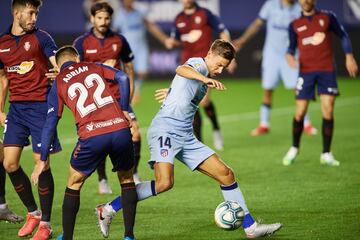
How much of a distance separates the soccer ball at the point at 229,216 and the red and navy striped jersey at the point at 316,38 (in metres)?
5.11

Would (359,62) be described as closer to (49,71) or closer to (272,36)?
(272,36)

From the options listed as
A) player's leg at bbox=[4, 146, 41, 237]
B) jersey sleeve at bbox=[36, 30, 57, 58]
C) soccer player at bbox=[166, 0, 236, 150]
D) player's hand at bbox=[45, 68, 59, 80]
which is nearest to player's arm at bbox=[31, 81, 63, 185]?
player's hand at bbox=[45, 68, 59, 80]

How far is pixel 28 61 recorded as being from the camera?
888 centimetres

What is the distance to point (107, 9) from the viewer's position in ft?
33.8

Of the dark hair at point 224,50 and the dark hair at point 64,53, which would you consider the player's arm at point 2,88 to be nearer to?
the dark hair at point 64,53

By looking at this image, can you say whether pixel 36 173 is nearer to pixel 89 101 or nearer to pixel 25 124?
pixel 89 101

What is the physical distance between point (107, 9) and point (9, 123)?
2.08 m

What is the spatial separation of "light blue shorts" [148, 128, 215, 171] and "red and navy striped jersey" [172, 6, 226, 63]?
624cm

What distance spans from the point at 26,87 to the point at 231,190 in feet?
7.72

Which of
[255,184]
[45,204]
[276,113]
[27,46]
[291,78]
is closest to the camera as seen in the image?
[45,204]

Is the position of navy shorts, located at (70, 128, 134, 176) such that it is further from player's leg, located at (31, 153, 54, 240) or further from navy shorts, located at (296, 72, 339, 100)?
navy shorts, located at (296, 72, 339, 100)

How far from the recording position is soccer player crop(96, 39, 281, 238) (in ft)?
27.3

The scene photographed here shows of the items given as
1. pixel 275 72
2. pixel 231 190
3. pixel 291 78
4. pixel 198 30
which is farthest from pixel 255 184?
pixel 275 72

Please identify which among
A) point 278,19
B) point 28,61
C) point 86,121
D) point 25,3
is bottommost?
point 278,19
